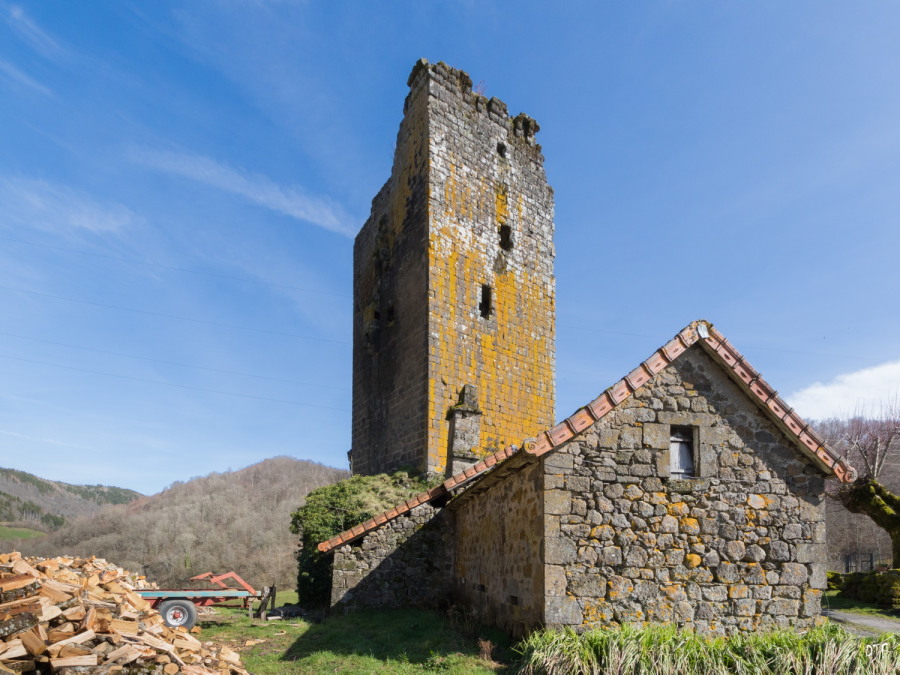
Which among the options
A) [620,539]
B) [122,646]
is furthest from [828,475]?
[122,646]

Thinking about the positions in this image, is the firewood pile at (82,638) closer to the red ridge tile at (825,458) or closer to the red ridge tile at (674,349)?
the red ridge tile at (674,349)

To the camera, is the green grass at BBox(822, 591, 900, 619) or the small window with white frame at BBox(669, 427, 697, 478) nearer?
the small window with white frame at BBox(669, 427, 697, 478)

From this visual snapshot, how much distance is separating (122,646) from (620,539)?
20.4ft

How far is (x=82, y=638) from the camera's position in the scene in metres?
6.58

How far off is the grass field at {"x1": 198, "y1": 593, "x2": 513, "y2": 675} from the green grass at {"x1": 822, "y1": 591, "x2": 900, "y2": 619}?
9.64 meters

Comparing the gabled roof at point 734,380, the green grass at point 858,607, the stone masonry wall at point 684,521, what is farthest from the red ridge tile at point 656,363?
the green grass at point 858,607

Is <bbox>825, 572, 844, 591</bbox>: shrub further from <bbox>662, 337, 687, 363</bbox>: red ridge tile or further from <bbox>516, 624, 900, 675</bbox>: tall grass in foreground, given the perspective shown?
<bbox>662, 337, 687, 363</bbox>: red ridge tile

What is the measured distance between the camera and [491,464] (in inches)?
535

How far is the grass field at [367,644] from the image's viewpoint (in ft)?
29.2

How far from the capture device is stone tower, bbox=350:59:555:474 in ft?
56.1

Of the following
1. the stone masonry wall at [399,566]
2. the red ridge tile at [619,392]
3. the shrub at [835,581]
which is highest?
the red ridge tile at [619,392]

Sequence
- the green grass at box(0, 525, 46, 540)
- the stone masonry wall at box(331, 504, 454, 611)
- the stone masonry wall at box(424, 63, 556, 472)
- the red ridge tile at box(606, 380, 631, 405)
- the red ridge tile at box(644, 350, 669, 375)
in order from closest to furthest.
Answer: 1. the red ridge tile at box(606, 380, 631, 405)
2. the red ridge tile at box(644, 350, 669, 375)
3. the stone masonry wall at box(331, 504, 454, 611)
4. the stone masonry wall at box(424, 63, 556, 472)
5. the green grass at box(0, 525, 46, 540)

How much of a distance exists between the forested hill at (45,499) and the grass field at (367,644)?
52325 mm

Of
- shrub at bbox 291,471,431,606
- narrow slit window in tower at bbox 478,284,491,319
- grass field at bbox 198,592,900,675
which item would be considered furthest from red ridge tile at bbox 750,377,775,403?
narrow slit window in tower at bbox 478,284,491,319
